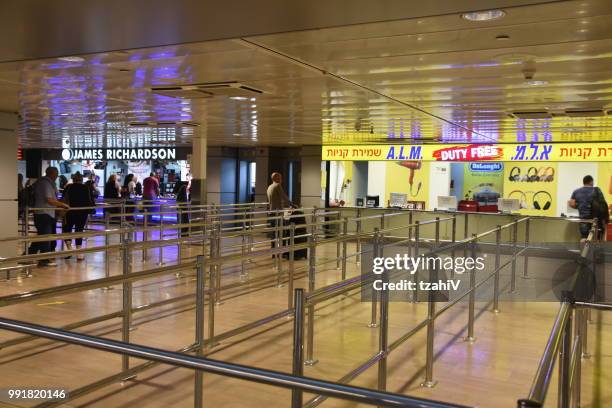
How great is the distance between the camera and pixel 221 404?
3.74 m

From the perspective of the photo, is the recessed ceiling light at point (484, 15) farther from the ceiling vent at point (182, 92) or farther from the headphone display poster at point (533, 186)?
the headphone display poster at point (533, 186)

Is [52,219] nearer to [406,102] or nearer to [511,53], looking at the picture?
[406,102]

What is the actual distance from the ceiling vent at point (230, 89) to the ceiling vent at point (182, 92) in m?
0.10

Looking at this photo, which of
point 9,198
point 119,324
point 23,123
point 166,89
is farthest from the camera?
point 23,123

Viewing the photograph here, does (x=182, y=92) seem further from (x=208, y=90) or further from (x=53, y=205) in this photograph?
(x=53, y=205)

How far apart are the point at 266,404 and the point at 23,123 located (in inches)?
347

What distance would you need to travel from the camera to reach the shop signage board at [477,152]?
11758mm

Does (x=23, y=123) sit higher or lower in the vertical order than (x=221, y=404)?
higher

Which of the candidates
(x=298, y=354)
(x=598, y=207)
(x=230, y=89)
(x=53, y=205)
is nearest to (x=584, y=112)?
(x=598, y=207)

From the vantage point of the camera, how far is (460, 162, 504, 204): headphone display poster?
46.0ft

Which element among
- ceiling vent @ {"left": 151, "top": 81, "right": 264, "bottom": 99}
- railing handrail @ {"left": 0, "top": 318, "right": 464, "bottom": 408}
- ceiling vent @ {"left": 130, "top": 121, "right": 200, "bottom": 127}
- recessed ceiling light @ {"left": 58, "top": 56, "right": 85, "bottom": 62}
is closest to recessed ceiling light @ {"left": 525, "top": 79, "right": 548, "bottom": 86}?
ceiling vent @ {"left": 151, "top": 81, "right": 264, "bottom": 99}

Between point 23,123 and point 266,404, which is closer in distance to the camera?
point 266,404

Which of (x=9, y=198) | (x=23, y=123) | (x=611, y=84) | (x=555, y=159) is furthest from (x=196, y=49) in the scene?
(x=555, y=159)

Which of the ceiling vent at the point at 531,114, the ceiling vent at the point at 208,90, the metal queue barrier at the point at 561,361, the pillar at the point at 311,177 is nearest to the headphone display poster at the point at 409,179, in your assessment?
the pillar at the point at 311,177
